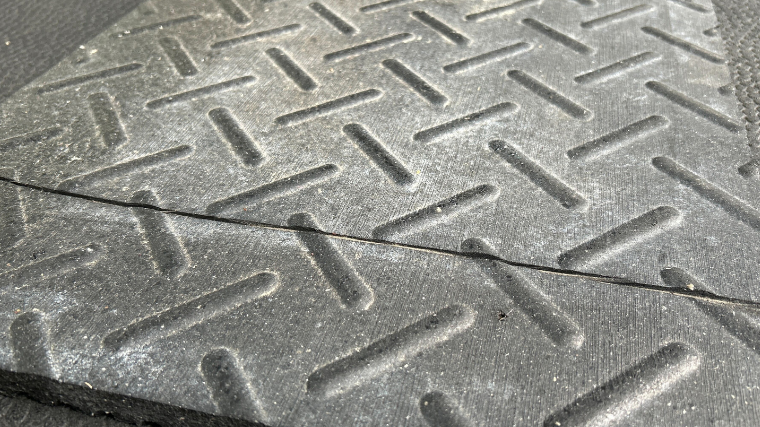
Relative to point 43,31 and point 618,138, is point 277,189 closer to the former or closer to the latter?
point 618,138

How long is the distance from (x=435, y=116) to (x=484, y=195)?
317 millimetres

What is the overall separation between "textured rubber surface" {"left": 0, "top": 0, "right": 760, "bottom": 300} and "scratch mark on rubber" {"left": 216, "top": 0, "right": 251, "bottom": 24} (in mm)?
10

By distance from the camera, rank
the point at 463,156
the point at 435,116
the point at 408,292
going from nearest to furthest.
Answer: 1. the point at 408,292
2. the point at 463,156
3. the point at 435,116

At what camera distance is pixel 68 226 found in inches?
52.2

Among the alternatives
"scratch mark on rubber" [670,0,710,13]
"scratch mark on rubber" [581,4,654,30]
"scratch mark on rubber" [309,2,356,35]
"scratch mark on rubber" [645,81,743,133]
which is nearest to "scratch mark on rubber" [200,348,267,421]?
"scratch mark on rubber" [309,2,356,35]

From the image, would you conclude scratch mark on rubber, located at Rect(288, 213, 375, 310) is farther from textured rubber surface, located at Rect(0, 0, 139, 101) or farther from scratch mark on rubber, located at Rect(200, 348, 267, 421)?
textured rubber surface, located at Rect(0, 0, 139, 101)

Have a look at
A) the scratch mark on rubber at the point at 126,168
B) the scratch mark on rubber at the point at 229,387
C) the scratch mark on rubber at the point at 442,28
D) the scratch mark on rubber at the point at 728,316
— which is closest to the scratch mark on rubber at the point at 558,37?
the scratch mark on rubber at the point at 442,28

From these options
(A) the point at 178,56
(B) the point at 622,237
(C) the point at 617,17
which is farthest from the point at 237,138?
(C) the point at 617,17

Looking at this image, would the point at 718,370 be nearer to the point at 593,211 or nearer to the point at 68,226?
the point at 593,211

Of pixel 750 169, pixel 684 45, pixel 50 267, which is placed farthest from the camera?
pixel 684 45

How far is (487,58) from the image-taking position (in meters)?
1.84

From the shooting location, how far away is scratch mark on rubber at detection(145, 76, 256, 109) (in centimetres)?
167

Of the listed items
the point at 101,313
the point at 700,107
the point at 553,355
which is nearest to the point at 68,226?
the point at 101,313

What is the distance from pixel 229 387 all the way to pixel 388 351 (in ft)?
0.93
